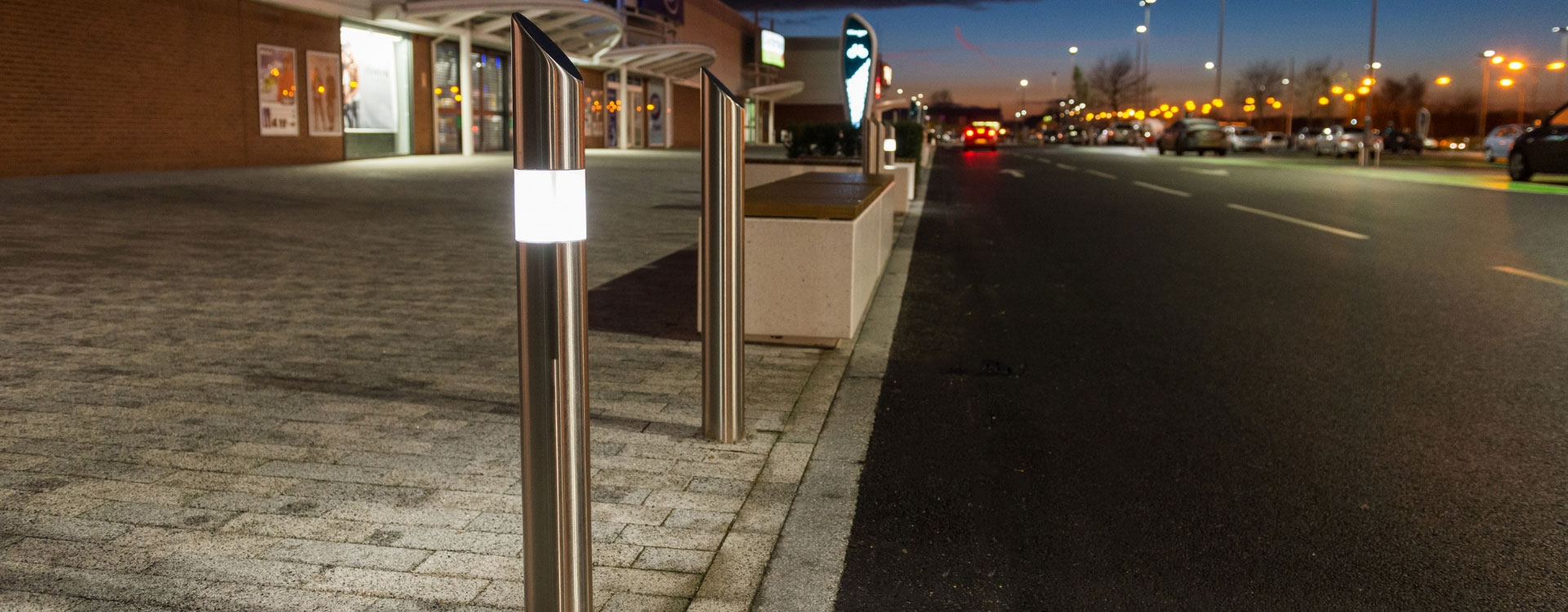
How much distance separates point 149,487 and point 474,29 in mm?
30078

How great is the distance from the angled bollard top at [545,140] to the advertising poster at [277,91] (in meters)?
25.0

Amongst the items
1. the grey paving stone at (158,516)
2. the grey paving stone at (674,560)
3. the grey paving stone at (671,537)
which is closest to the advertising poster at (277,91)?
the grey paving stone at (158,516)

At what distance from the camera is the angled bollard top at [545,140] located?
235 centimetres

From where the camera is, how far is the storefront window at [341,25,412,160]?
94.7ft

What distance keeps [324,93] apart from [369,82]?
2415 millimetres

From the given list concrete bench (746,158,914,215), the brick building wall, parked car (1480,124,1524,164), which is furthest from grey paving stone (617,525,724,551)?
parked car (1480,124,1524,164)

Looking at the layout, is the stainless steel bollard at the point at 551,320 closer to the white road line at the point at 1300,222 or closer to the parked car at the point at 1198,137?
the white road line at the point at 1300,222

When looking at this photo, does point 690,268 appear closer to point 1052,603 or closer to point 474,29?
point 1052,603

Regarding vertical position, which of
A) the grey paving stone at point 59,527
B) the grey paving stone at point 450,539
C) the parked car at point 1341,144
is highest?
the parked car at point 1341,144

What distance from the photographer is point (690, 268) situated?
32.0 ft

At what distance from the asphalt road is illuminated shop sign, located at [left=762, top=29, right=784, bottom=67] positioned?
6417 centimetres

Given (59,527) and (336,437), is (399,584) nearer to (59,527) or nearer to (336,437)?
(59,527)

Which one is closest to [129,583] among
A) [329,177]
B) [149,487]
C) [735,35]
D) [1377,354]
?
[149,487]

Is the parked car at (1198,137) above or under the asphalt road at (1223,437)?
above
